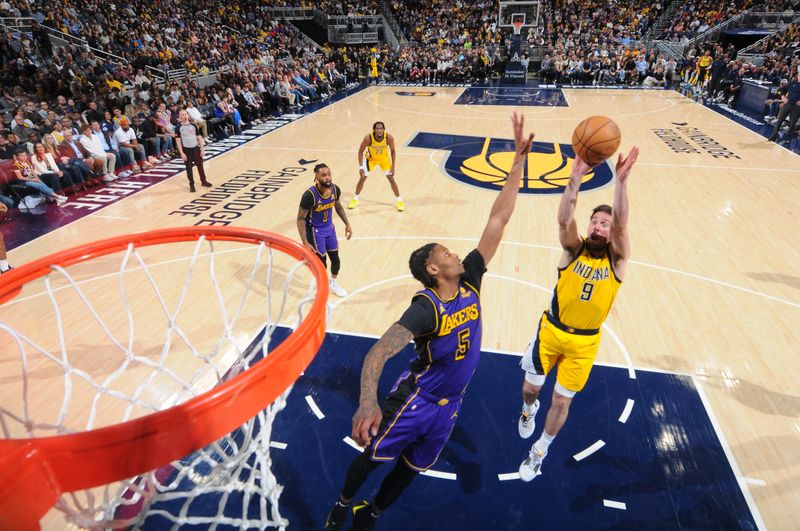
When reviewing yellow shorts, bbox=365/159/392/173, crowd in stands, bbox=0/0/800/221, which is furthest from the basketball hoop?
crowd in stands, bbox=0/0/800/221

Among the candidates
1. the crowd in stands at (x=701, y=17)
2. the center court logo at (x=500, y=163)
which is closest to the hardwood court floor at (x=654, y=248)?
the center court logo at (x=500, y=163)

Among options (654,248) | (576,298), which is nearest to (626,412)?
(576,298)

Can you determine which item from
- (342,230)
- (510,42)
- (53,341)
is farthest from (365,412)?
(510,42)

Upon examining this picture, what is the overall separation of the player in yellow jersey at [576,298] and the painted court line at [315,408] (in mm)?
1580

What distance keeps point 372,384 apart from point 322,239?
3.22 meters

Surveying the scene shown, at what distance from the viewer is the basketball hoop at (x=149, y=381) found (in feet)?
4.74

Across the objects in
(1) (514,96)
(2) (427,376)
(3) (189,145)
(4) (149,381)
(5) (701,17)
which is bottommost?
(4) (149,381)

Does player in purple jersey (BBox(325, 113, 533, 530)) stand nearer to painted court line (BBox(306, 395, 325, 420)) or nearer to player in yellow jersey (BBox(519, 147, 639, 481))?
player in yellow jersey (BBox(519, 147, 639, 481))

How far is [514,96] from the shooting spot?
1805 cm

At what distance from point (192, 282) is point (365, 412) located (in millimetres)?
4591

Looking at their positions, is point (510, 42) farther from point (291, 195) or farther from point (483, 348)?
point (483, 348)

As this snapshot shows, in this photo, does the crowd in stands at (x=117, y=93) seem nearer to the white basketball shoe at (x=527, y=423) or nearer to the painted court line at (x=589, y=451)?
the white basketball shoe at (x=527, y=423)

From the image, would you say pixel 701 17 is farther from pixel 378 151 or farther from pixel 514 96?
pixel 378 151

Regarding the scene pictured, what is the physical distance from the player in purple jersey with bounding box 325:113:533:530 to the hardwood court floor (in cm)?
161
